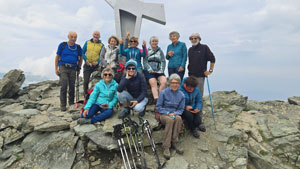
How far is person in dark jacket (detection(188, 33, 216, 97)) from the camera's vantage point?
272 inches

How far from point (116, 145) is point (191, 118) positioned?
2898mm

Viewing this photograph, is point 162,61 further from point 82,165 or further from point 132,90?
point 82,165

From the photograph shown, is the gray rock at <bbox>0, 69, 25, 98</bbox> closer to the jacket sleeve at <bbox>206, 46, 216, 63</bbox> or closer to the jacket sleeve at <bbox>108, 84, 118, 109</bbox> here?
the jacket sleeve at <bbox>108, 84, 118, 109</bbox>

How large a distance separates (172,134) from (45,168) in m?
4.19

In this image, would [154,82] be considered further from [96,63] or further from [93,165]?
[93,165]

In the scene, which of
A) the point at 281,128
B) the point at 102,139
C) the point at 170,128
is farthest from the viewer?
the point at 281,128

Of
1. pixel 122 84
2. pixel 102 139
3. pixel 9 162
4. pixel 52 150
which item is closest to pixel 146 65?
pixel 122 84

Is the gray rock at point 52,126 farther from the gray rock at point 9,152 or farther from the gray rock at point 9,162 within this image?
the gray rock at point 9,162

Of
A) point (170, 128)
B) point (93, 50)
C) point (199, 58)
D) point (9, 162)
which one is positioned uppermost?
point (93, 50)

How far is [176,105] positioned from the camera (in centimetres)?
588

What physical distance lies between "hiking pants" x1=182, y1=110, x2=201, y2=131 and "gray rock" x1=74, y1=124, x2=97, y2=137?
331 cm

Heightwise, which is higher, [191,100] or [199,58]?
[199,58]

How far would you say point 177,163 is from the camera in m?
5.45

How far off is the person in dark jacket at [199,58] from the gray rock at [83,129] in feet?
14.9
